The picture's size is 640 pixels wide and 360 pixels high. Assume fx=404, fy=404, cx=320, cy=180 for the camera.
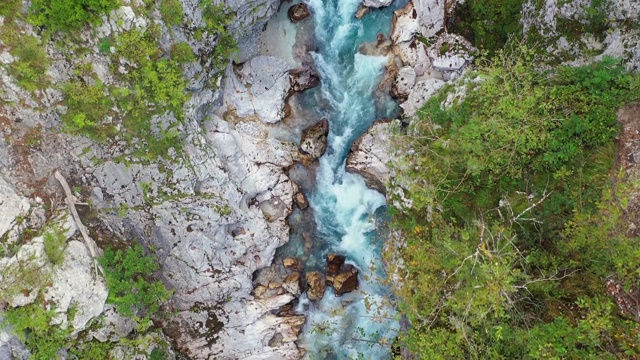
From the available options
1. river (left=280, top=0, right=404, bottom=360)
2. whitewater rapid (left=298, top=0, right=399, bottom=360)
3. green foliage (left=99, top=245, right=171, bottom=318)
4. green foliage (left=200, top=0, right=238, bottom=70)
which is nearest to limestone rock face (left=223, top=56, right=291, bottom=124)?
green foliage (left=200, top=0, right=238, bottom=70)

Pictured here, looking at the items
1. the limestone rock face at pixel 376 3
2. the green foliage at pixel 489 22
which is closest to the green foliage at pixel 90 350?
the limestone rock face at pixel 376 3

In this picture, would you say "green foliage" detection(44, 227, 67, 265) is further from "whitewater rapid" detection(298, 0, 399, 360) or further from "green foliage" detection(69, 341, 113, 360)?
"whitewater rapid" detection(298, 0, 399, 360)

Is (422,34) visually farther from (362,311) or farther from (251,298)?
(251,298)

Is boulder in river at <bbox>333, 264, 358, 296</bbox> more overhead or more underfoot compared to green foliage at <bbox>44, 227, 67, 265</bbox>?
more underfoot

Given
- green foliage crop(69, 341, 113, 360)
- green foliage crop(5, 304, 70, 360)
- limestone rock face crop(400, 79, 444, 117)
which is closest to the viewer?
green foliage crop(5, 304, 70, 360)

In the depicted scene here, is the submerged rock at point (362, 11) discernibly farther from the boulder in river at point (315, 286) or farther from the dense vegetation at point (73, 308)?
the dense vegetation at point (73, 308)

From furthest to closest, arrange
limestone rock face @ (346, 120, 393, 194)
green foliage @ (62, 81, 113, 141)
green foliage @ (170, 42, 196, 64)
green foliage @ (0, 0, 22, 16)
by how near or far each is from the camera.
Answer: limestone rock face @ (346, 120, 393, 194), green foliage @ (170, 42, 196, 64), green foliage @ (62, 81, 113, 141), green foliage @ (0, 0, 22, 16)
